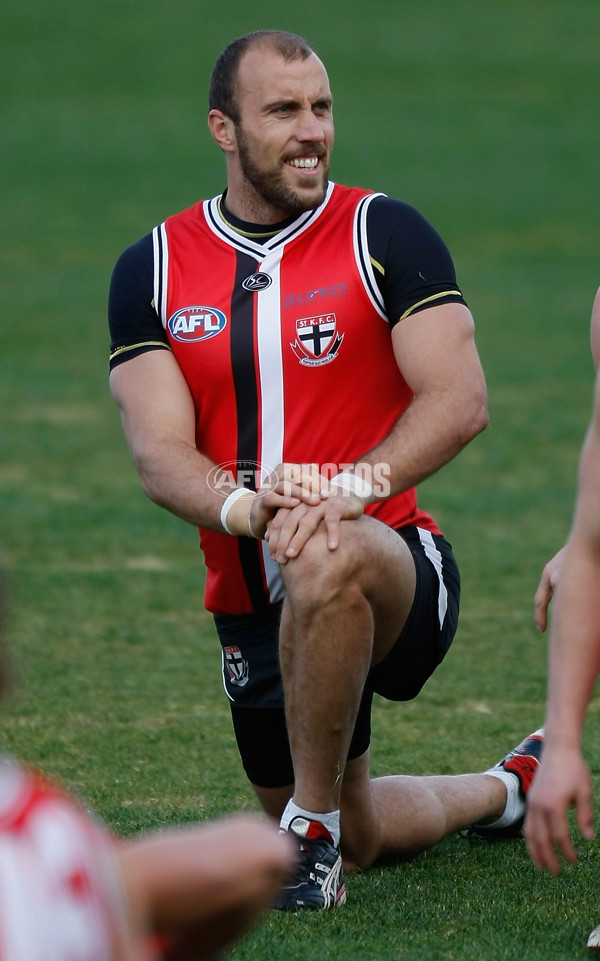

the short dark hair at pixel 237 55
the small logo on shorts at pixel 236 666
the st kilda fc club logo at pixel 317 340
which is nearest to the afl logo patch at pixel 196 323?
the st kilda fc club logo at pixel 317 340

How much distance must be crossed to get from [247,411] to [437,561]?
0.68 metres

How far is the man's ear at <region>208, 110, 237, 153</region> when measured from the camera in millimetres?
4387

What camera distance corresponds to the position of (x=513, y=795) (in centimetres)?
425

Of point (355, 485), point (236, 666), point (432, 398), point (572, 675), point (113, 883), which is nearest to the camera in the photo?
point (113, 883)

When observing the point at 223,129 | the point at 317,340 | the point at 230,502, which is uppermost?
the point at 223,129

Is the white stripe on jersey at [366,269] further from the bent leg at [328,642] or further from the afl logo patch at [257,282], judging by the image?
the bent leg at [328,642]

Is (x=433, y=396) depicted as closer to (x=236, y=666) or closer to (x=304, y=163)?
(x=304, y=163)

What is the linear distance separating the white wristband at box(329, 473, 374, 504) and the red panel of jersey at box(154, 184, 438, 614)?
11.3 inches

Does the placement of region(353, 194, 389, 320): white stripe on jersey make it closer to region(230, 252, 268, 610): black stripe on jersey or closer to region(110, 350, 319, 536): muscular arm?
region(230, 252, 268, 610): black stripe on jersey

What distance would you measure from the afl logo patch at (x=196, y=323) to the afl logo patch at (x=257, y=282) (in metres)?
0.12

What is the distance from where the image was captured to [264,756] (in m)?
4.08

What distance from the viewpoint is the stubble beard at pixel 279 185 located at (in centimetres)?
422

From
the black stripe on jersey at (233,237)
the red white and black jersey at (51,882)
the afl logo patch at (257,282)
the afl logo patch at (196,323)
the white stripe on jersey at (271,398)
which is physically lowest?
the red white and black jersey at (51,882)

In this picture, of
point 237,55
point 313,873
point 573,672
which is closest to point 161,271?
point 237,55
